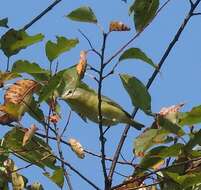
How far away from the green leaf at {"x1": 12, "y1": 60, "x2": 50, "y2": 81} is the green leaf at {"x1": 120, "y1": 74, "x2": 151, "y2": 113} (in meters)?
0.24

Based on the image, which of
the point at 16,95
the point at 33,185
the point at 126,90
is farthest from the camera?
the point at 33,185

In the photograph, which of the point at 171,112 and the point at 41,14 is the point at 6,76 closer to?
the point at 41,14

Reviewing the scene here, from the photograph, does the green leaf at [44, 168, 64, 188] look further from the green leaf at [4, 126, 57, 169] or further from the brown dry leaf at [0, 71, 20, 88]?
the brown dry leaf at [0, 71, 20, 88]

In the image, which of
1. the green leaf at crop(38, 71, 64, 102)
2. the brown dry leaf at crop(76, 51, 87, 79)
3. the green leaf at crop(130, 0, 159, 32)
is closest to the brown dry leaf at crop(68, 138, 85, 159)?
the green leaf at crop(38, 71, 64, 102)

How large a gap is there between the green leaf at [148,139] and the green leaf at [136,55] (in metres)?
0.22

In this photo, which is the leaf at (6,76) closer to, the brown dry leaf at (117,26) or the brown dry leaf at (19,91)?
the brown dry leaf at (19,91)

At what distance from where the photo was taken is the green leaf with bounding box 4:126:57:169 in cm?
175

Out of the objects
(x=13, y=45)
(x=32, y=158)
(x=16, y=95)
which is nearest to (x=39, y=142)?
(x=32, y=158)

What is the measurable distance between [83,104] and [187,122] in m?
0.30

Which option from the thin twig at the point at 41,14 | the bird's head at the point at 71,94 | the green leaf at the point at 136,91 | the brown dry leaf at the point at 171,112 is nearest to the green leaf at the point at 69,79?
the bird's head at the point at 71,94

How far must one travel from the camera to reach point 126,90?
1615 millimetres

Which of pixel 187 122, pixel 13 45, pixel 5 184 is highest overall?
pixel 13 45

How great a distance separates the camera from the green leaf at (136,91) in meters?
1.60

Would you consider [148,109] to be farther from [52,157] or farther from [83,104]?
[52,157]
